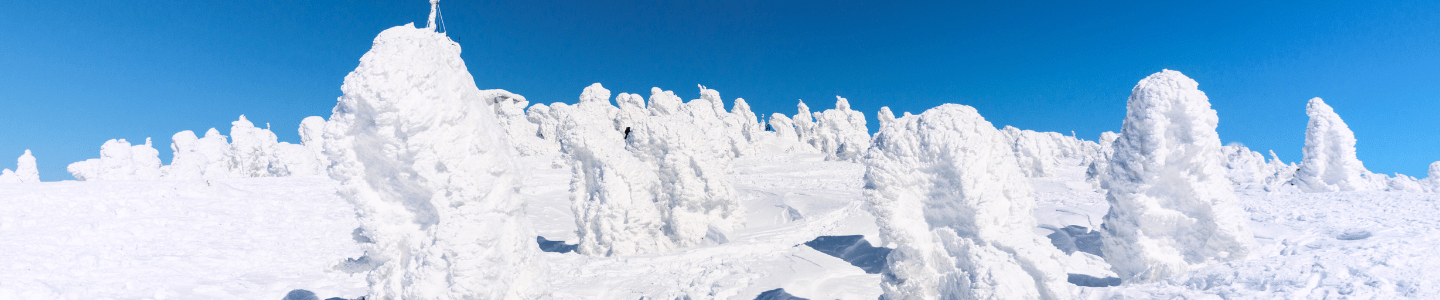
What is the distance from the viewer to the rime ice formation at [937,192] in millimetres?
10375

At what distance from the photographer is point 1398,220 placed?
13.1m

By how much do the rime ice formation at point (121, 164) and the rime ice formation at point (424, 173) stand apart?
34.8 metres

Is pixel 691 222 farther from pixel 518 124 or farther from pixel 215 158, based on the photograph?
pixel 518 124

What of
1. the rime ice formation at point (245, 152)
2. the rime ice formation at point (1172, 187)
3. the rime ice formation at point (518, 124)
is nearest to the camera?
the rime ice formation at point (1172, 187)

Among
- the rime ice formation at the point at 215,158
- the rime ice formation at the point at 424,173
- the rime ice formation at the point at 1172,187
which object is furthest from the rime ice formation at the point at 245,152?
the rime ice formation at the point at 1172,187

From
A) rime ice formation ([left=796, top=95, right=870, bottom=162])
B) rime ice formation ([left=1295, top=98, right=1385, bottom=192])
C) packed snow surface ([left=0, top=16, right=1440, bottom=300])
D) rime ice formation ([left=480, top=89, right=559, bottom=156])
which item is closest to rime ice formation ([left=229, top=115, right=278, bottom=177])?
rime ice formation ([left=480, top=89, right=559, bottom=156])

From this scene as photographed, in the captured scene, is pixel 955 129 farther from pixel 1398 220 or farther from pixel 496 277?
pixel 1398 220

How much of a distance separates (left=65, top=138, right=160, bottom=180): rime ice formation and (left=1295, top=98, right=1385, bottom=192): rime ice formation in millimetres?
51777

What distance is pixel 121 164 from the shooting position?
33.2 metres

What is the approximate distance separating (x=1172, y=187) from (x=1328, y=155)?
739 inches

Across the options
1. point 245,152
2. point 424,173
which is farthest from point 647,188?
point 245,152

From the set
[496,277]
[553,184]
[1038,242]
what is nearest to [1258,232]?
[1038,242]

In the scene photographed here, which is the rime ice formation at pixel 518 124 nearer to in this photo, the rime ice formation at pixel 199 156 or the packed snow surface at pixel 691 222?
the rime ice formation at pixel 199 156

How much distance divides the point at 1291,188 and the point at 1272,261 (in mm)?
20659
